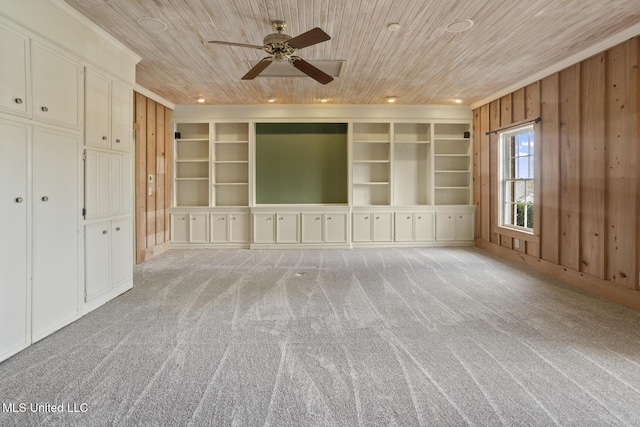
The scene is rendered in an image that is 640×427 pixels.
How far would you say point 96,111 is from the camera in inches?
121

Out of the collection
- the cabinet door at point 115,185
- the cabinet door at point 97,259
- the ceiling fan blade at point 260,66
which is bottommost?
the cabinet door at point 97,259

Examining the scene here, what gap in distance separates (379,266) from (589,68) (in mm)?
3493

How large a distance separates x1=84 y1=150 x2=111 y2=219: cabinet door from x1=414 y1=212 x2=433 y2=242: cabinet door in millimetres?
5171

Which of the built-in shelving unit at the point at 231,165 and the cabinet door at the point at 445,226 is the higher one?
the built-in shelving unit at the point at 231,165

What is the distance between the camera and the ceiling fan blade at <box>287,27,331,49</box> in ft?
8.31

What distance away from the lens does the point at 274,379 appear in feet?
6.29

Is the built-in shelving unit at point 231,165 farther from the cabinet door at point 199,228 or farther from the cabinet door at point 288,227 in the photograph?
the cabinet door at point 288,227

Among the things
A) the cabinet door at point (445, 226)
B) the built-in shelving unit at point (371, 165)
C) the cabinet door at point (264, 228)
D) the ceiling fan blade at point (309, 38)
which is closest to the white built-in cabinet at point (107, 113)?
the ceiling fan blade at point (309, 38)

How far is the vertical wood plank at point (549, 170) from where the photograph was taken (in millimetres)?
4125

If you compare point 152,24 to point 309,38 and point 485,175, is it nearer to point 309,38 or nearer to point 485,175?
point 309,38

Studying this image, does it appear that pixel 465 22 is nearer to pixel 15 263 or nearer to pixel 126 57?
pixel 126 57

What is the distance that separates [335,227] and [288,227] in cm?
93

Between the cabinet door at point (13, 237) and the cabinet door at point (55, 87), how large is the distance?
0.96ft

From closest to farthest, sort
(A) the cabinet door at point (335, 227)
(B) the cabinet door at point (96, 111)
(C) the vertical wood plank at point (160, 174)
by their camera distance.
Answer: (B) the cabinet door at point (96, 111) < (C) the vertical wood plank at point (160, 174) < (A) the cabinet door at point (335, 227)
